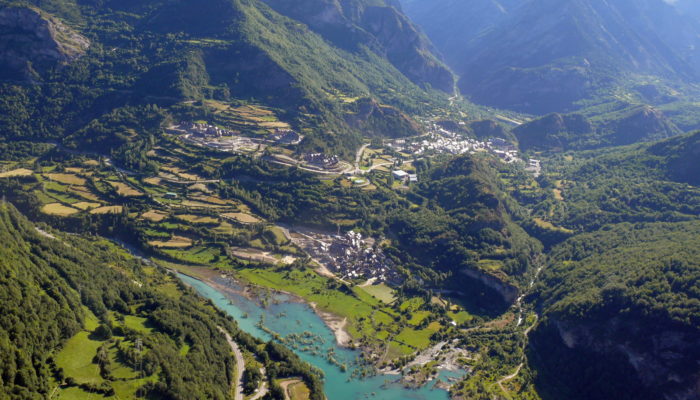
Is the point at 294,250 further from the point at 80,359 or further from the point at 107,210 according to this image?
the point at 80,359

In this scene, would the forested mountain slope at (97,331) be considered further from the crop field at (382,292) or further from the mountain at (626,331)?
the mountain at (626,331)

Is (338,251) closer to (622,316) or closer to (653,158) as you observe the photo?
(622,316)

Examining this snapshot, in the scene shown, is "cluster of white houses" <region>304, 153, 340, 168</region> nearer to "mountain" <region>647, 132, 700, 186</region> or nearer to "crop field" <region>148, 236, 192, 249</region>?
"crop field" <region>148, 236, 192, 249</region>

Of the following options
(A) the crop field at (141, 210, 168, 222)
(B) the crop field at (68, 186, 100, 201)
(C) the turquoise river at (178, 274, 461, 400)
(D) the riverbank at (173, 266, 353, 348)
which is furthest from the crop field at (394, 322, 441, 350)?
(B) the crop field at (68, 186, 100, 201)

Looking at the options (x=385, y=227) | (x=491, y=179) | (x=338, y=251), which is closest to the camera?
(x=338, y=251)

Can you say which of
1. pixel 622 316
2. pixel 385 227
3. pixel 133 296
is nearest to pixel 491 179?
pixel 385 227
